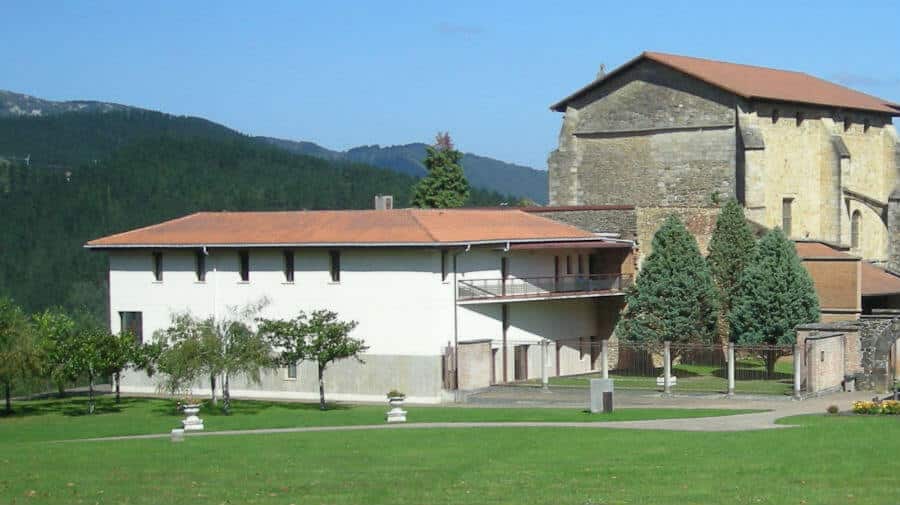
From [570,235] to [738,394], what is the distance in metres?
12.6

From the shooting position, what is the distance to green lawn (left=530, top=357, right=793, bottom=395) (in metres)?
49.2

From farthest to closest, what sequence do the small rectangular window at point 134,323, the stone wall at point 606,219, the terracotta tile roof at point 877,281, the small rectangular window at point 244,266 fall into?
the terracotta tile roof at point 877,281, the stone wall at point 606,219, the small rectangular window at point 134,323, the small rectangular window at point 244,266

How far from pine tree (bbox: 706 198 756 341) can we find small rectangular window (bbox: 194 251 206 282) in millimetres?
19800

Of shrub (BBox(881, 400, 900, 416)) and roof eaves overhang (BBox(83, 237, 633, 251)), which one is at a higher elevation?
roof eaves overhang (BBox(83, 237, 633, 251))

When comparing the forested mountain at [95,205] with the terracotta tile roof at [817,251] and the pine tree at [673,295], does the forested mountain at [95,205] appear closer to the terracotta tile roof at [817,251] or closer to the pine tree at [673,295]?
the terracotta tile roof at [817,251]

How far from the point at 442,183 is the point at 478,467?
6688cm

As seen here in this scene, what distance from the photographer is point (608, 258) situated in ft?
197

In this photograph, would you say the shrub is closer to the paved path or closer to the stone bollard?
the paved path

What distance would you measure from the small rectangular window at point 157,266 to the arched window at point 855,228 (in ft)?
114

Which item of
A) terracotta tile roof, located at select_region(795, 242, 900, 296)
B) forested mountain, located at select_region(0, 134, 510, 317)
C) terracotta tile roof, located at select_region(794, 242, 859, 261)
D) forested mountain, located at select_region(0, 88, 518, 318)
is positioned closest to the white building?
terracotta tile roof, located at select_region(794, 242, 859, 261)

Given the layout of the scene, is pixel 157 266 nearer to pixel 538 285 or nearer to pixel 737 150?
pixel 538 285

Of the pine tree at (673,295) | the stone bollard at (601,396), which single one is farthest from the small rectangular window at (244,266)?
the stone bollard at (601,396)

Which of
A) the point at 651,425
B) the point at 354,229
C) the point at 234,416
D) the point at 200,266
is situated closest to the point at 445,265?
the point at 354,229

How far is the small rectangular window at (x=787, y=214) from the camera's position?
68125 mm
